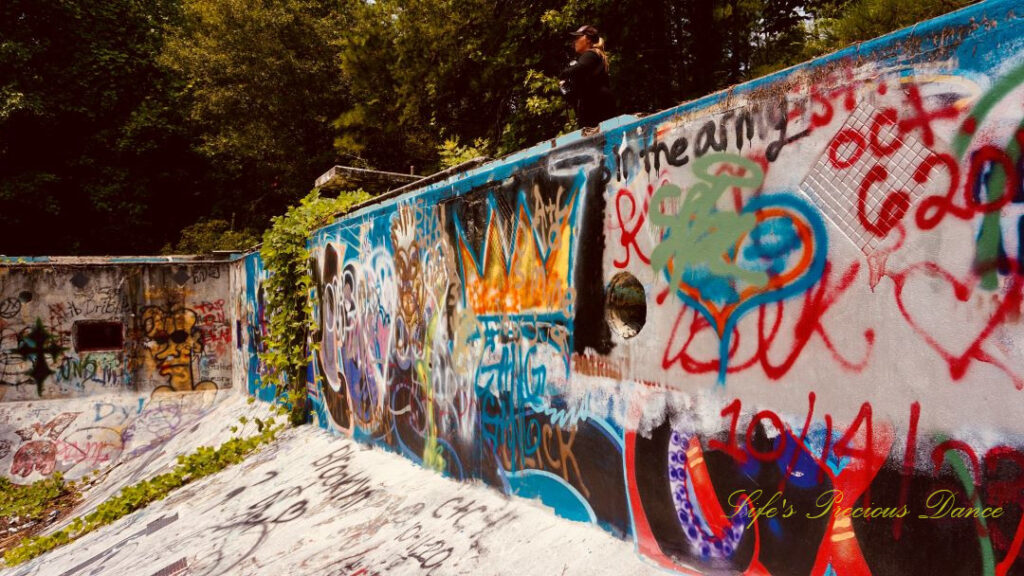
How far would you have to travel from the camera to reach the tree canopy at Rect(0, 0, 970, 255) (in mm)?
11492

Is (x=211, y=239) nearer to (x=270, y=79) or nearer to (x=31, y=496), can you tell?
(x=270, y=79)

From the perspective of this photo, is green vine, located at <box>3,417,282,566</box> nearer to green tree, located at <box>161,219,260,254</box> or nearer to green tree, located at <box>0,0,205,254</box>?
green tree, located at <box>161,219,260,254</box>

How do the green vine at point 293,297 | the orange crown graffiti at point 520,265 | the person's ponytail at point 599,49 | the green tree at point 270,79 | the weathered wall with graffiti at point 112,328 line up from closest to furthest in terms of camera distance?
the orange crown graffiti at point 520,265, the person's ponytail at point 599,49, the green vine at point 293,297, the weathered wall with graffiti at point 112,328, the green tree at point 270,79

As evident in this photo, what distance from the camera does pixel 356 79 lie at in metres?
16.1

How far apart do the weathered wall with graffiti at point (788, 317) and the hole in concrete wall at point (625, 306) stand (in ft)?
0.04

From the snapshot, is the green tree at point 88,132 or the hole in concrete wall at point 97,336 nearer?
the hole in concrete wall at point 97,336

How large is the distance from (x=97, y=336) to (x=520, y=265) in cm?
1054

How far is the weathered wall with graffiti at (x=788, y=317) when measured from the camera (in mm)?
1875

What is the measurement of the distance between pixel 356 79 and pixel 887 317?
15.8 m

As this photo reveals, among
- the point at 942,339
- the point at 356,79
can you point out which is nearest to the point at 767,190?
the point at 942,339

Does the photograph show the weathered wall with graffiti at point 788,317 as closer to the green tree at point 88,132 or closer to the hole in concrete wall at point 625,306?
the hole in concrete wall at point 625,306

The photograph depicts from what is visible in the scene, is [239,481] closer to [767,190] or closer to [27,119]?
[767,190]

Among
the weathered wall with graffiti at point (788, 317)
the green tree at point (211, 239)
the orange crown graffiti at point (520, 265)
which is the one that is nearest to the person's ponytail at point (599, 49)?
the weathered wall with graffiti at point (788, 317)

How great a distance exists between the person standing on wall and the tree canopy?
21.4 feet
